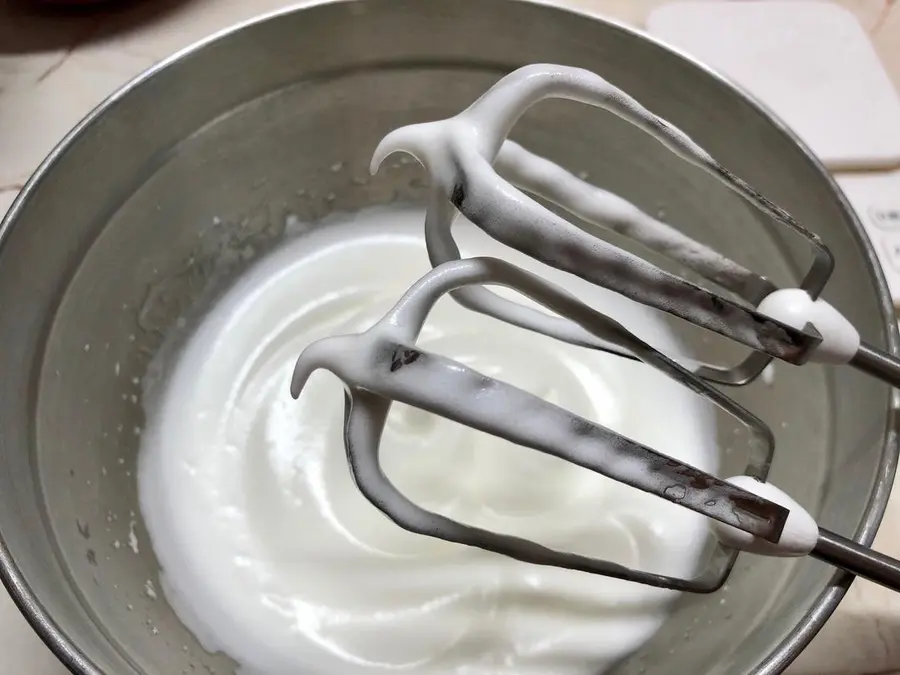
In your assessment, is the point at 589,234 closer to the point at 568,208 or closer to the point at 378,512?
the point at 568,208

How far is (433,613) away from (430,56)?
0.34 m

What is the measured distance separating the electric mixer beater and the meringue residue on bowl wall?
0.27 ft

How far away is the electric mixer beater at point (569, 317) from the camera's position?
293 mm

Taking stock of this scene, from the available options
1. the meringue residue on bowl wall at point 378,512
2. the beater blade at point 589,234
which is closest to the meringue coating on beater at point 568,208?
the beater blade at point 589,234

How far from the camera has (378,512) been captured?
461 mm

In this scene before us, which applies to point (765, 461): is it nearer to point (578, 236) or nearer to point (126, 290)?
point (578, 236)

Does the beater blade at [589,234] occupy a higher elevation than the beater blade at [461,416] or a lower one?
higher

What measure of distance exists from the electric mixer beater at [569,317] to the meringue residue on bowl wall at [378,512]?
8 centimetres

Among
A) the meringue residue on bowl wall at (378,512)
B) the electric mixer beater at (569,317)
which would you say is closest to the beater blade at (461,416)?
the electric mixer beater at (569,317)

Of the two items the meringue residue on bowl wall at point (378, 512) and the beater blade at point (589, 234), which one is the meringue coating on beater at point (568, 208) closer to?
the beater blade at point (589, 234)

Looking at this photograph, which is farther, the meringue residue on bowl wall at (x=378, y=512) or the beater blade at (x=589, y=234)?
the meringue residue on bowl wall at (x=378, y=512)

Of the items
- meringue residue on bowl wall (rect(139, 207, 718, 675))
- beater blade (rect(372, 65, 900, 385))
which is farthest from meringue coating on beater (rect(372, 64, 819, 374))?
meringue residue on bowl wall (rect(139, 207, 718, 675))

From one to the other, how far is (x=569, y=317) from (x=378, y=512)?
18 cm

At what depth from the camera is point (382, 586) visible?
0.44m
